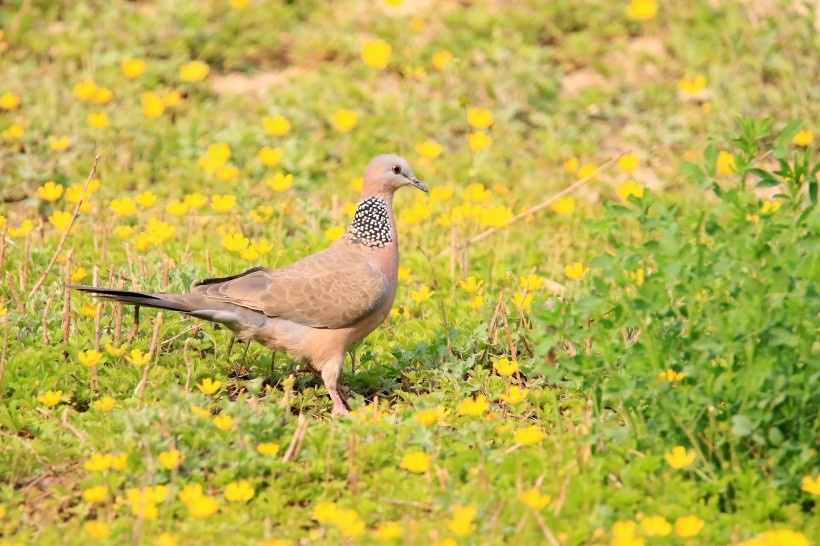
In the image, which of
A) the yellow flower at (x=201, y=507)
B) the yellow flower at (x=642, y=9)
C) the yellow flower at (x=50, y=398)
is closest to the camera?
the yellow flower at (x=201, y=507)

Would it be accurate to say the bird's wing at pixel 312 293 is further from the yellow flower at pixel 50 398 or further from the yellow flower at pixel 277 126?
the yellow flower at pixel 277 126

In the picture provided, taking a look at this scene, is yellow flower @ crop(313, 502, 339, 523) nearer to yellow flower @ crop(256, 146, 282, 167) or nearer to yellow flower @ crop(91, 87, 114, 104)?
yellow flower @ crop(256, 146, 282, 167)

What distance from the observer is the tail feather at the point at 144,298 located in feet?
16.9

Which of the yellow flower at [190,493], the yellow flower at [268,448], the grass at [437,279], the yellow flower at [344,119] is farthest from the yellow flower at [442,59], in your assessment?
the yellow flower at [190,493]

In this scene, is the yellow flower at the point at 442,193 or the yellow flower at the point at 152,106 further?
the yellow flower at the point at 152,106

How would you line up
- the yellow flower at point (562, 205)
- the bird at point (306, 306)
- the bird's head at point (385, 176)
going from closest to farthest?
the bird at point (306, 306)
the bird's head at point (385, 176)
the yellow flower at point (562, 205)

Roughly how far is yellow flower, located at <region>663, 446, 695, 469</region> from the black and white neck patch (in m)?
2.07

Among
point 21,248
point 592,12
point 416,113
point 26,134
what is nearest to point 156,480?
point 21,248

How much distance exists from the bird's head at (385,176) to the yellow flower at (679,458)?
233cm

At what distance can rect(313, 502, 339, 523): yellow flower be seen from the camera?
4027mm

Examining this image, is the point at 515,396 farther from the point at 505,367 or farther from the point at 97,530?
the point at 97,530

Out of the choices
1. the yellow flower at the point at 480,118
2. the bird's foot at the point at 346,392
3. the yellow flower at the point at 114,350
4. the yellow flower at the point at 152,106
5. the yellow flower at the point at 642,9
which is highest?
the yellow flower at the point at 642,9

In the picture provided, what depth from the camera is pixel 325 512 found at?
4.04 metres

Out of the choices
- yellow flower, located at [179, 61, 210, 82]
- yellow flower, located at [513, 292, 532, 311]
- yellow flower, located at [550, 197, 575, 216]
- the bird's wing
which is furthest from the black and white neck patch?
yellow flower, located at [179, 61, 210, 82]
